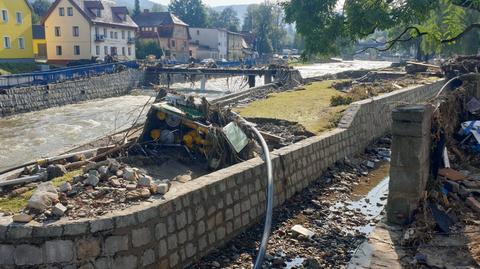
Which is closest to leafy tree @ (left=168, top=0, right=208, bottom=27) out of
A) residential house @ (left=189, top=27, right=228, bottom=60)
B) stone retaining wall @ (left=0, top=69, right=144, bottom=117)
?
residential house @ (left=189, top=27, right=228, bottom=60)

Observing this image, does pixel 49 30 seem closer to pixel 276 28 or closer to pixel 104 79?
pixel 104 79

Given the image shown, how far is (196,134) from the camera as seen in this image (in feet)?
38.8

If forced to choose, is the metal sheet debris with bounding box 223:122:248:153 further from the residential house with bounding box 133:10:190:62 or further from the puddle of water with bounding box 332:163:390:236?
the residential house with bounding box 133:10:190:62

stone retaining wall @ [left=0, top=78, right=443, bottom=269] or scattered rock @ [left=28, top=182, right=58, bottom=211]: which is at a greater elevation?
scattered rock @ [left=28, top=182, right=58, bottom=211]

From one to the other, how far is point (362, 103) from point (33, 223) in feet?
41.7

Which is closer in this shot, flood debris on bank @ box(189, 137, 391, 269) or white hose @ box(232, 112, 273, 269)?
white hose @ box(232, 112, 273, 269)

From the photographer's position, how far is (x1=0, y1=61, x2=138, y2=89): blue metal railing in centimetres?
3275

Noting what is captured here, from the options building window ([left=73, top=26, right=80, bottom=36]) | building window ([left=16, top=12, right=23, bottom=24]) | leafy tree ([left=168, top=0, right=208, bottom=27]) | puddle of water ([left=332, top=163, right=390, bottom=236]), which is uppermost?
leafy tree ([left=168, top=0, right=208, bottom=27])

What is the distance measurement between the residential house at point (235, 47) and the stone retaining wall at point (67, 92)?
143ft

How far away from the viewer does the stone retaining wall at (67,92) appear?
32.2 meters

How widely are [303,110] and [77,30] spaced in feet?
144

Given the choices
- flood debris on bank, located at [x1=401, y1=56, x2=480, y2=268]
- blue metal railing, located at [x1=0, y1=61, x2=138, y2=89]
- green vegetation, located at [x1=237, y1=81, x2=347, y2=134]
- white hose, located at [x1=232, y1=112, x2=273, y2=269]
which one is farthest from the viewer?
blue metal railing, located at [x1=0, y1=61, x2=138, y2=89]

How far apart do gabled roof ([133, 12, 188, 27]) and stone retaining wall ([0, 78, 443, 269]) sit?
65711 millimetres

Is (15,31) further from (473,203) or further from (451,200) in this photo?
(473,203)
